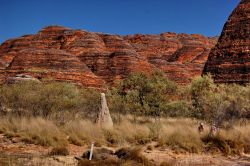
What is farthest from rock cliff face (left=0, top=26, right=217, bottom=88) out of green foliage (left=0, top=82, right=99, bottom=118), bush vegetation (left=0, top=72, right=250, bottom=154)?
green foliage (left=0, top=82, right=99, bottom=118)

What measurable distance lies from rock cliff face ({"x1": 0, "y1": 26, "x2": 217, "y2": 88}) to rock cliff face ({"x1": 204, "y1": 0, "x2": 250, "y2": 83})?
902 inches

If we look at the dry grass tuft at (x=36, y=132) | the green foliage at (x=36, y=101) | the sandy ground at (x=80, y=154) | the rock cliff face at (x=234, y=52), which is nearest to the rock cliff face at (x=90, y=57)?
the rock cliff face at (x=234, y=52)

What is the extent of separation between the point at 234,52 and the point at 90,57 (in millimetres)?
36578

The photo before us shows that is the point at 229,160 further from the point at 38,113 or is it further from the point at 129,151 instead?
the point at 38,113

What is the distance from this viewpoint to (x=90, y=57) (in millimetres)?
70438

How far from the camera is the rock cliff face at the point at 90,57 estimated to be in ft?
188

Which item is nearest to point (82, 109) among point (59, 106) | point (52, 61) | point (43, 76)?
point (59, 106)

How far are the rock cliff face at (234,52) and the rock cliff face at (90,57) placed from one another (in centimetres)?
2290

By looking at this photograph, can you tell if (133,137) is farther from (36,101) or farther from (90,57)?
(90,57)

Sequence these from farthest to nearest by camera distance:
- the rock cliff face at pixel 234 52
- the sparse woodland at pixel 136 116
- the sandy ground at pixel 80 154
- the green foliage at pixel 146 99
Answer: the rock cliff face at pixel 234 52, the green foliage at pixel 146 99, the sparse woodland at pixel 136 116, the sandy ground at pixel 80 154

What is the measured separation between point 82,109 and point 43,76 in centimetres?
3198

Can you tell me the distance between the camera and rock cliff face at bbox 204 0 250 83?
37531 mm

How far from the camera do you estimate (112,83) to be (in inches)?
2434

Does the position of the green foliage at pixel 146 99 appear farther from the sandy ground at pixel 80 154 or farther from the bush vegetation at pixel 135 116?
Result: the sandy ground at pixel 80 154
